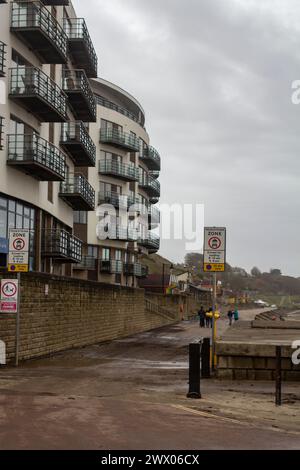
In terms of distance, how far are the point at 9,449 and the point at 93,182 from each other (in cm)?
4926

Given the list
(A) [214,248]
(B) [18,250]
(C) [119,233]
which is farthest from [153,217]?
(A) [214,248]

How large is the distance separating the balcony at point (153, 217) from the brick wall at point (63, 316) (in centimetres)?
3140

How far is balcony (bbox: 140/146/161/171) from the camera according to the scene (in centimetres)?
6597

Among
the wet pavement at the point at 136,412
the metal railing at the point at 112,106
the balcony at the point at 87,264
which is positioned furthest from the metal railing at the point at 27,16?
the metal railing at the point at 112,106

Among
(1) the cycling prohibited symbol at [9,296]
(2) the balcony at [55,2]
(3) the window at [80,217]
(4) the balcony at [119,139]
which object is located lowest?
(1) the cycling prohibited symbol at [9,296]

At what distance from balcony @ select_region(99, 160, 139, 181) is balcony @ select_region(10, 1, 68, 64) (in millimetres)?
26854

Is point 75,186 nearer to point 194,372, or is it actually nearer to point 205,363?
point 205,363

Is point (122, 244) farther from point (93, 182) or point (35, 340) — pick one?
point (35, 340)

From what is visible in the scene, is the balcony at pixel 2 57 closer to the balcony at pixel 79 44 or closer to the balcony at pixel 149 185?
the balcony at pixel 79 44

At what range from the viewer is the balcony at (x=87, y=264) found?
5258 centimetres

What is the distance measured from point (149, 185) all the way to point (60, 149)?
31919mm

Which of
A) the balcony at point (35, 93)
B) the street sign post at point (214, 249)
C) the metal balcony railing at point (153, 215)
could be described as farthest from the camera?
the metal balcony railing at point (153, 215)

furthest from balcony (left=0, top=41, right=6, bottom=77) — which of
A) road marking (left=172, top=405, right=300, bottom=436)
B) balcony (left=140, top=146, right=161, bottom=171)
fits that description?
balcony (left=140, top=146, right=161, bottom=171)

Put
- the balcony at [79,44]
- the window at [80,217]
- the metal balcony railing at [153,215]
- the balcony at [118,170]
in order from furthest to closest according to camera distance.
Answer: the metal balcony railing at [153,215] < the balcony at [118,170] < the window at [80,217] < the balcony at [79,44]
